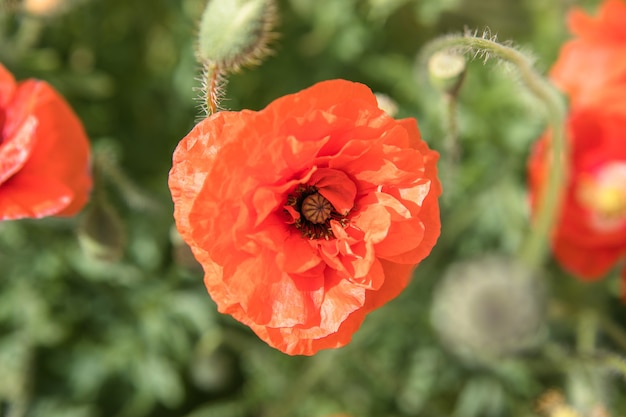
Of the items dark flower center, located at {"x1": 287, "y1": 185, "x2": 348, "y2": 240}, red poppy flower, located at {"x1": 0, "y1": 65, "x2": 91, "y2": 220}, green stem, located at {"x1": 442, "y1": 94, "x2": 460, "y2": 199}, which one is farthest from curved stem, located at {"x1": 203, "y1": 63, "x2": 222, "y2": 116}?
green stem, located at {"x1": 442, "y1": 94, "x2": 460, "y2": 199}

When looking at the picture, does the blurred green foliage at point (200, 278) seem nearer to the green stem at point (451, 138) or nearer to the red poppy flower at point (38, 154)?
the green stem at point (451, 138)

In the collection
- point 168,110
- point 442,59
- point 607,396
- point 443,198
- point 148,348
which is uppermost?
point 442,59

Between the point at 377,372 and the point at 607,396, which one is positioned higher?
the point at 607,396

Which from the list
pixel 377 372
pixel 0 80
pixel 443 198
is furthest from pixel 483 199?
pixel 0 80

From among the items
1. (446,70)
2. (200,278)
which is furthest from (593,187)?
(200,278)

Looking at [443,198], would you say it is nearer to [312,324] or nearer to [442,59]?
[442,59]

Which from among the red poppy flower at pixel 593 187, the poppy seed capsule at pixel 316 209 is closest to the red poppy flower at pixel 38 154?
the poppy seed capsule at pixel 316 209

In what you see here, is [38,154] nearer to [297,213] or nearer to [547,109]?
[297,213]
